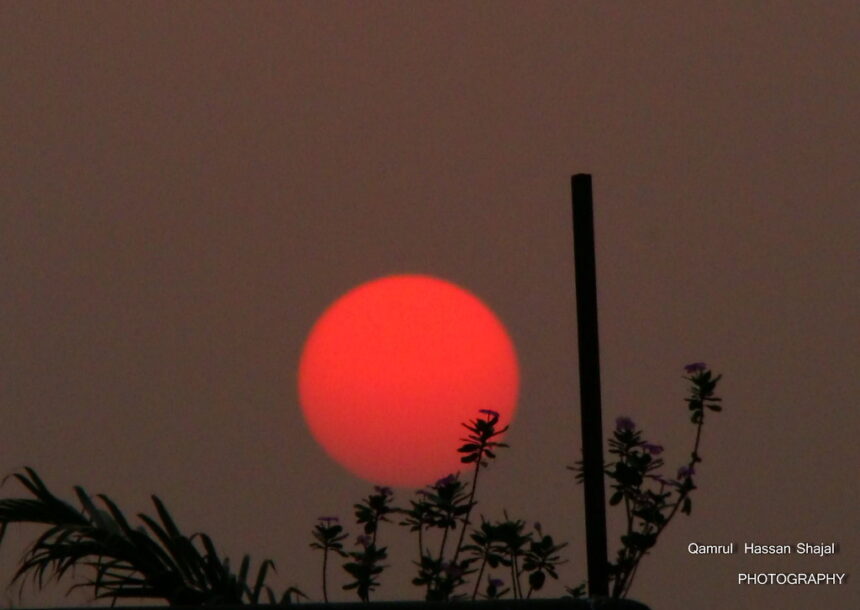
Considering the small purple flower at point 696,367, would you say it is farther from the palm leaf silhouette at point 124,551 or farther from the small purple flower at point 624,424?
the palm leaf silhouette at point 124,551

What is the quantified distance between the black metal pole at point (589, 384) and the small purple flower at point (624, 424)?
3208mm

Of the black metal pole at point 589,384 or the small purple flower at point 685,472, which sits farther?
the small purple flower at point 685,472

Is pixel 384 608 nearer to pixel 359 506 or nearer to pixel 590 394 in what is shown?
pixel 590 394

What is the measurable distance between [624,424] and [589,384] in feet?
11.0

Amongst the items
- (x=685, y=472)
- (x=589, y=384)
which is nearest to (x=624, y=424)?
(x=685, y=472)

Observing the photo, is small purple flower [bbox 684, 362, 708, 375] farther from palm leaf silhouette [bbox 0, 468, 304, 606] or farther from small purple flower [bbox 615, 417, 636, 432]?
palm leaf silhouette [bbox 0, 468, 304, 606]

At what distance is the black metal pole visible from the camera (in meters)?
5.89

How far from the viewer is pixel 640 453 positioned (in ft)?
30.3

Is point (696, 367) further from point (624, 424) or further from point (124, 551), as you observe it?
point (124, 551)

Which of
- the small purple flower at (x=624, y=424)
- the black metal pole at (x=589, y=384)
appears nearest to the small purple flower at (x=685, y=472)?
the small purple flower at (x=624, y=424)

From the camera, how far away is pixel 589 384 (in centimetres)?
608

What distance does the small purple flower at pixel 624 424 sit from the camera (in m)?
9.33

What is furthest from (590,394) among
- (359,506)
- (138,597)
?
(359,506)

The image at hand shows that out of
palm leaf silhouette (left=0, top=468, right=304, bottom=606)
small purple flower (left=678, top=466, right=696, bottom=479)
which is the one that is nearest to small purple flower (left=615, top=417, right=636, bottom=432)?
small purple flower (left=678, top=466, right=696, bottom=479)
